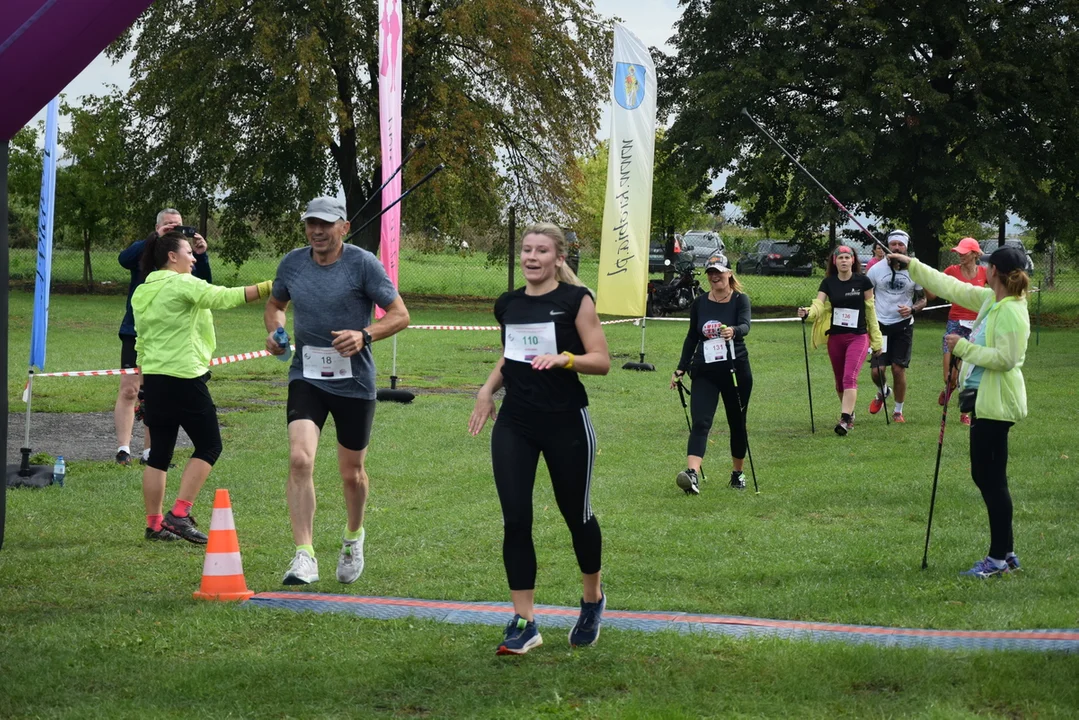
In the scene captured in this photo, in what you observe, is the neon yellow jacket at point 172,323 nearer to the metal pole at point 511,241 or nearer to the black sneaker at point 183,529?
the black sneaker at point 183,529

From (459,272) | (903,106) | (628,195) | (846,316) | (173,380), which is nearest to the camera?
(173,380)

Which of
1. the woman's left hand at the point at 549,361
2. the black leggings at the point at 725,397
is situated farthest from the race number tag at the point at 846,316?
the woman's left hand at the point at 549,361

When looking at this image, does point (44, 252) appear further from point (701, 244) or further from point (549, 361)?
point (701, 244)

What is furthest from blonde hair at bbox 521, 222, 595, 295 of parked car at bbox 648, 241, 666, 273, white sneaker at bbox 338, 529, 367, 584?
parked car at bbox 648, 241, 666, 273

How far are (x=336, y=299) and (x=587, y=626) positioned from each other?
224 cm

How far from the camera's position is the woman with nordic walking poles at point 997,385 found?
6867mm

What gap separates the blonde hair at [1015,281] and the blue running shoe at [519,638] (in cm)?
331

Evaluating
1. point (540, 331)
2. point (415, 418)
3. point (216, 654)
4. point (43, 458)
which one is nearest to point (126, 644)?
point (216, 654)

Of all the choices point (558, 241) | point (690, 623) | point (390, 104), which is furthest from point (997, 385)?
point (390, 104)

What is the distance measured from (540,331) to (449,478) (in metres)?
5.11

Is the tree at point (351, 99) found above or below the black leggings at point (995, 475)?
above

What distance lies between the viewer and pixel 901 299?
47.5 ft

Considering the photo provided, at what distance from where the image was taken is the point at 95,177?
3503cm

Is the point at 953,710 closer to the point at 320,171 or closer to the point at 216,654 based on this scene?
the point at 216,654
